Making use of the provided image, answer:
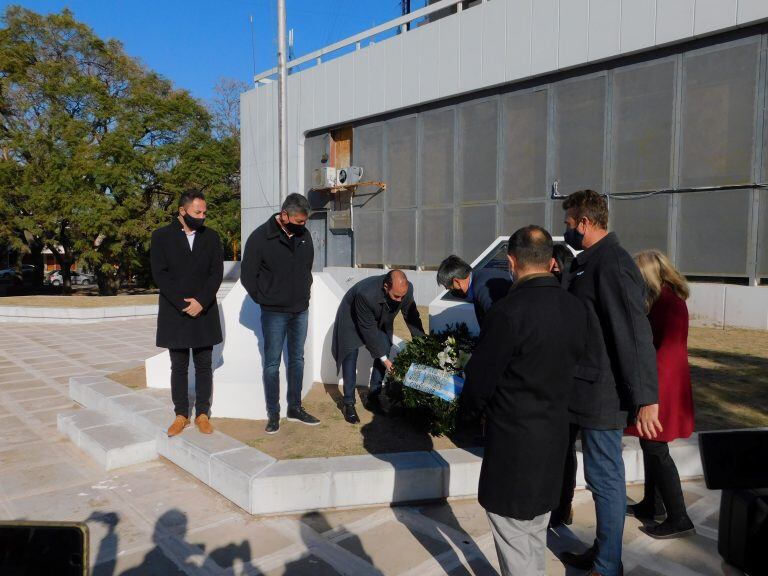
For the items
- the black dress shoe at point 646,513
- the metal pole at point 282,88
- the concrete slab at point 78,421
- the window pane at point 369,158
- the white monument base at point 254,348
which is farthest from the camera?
the window pane at point 369,158

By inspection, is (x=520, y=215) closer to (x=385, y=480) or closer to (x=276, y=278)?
(x=276, y=278)

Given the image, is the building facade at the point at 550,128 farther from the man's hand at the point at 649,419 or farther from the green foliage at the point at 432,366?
the man's hand at the point at 649,419

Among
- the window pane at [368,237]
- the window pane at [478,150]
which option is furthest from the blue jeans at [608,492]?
the window pane at [368,237]

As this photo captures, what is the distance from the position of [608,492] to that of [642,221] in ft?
35.6

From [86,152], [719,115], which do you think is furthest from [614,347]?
[86,152]

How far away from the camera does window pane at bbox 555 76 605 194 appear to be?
42.7ft

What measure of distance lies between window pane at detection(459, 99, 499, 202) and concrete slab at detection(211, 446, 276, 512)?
1211 cm

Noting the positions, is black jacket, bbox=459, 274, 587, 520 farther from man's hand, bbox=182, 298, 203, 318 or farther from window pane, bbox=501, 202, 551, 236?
window pane, bbox=501, 202, 551, 236

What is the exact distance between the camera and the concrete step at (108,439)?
4.74 meters

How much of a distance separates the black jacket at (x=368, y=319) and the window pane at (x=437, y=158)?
11.1 meters

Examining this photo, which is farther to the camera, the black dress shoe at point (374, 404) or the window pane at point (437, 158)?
the window pane at point (437, 158)

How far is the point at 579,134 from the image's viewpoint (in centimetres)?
1338

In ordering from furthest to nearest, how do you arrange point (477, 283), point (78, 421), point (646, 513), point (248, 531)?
point (78, 421), point (477, 283), point (646, 513), point (248, 531)

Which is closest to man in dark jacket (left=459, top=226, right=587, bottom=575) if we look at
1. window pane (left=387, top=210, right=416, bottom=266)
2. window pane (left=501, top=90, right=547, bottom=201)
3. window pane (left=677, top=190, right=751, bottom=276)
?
window pane (left=677, top=190, right=751, bottom=276)
